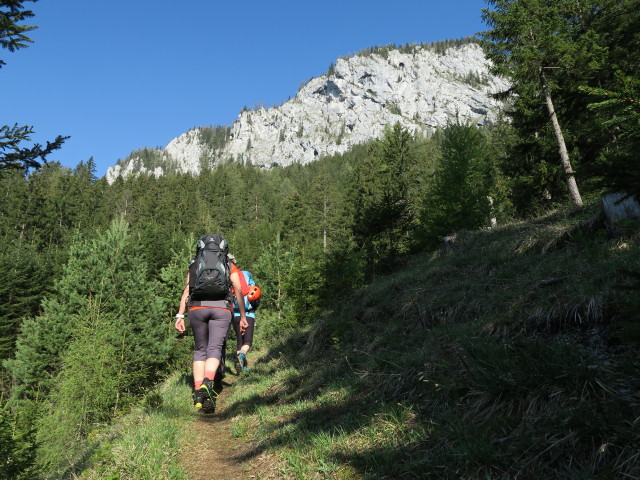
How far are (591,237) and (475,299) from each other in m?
2.73

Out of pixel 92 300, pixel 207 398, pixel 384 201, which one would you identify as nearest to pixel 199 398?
pixel 207 398

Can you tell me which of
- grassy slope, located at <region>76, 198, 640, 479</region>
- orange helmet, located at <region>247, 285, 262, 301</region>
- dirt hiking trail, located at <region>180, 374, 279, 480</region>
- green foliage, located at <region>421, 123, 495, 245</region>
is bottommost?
dirt hiking trail, located at <region>180, 374, 279, 480</region>

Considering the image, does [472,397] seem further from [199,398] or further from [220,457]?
[199,398]

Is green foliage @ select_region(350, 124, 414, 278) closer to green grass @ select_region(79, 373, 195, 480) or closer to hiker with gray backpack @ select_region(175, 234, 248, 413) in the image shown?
hiker with gray backpack @ select_region(175, 234, 248, 413)

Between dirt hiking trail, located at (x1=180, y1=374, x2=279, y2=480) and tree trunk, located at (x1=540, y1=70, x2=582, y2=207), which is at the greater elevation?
tree trunk, located at (x1=540, y1=70, x2=582, y2=207)

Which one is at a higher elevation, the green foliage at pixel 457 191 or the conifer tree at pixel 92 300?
the green foliage at pixel 457 191

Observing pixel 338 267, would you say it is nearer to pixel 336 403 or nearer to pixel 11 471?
pixel 336 403

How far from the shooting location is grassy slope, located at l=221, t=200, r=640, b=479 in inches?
79.0

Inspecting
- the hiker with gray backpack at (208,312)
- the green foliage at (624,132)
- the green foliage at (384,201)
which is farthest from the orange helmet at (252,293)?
the green foliage at (384,201)

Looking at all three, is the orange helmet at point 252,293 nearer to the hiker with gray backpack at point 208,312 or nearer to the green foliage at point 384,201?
the hiker with gray backpack at point 208,312

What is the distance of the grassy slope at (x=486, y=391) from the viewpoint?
6.58 ft

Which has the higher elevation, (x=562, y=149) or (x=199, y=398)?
(x=562, y=149)

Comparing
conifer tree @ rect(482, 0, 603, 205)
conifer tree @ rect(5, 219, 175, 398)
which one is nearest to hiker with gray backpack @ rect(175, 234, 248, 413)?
conifer tree @ rect(482, 0, 603, 205)

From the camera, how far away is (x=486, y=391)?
268 cm
